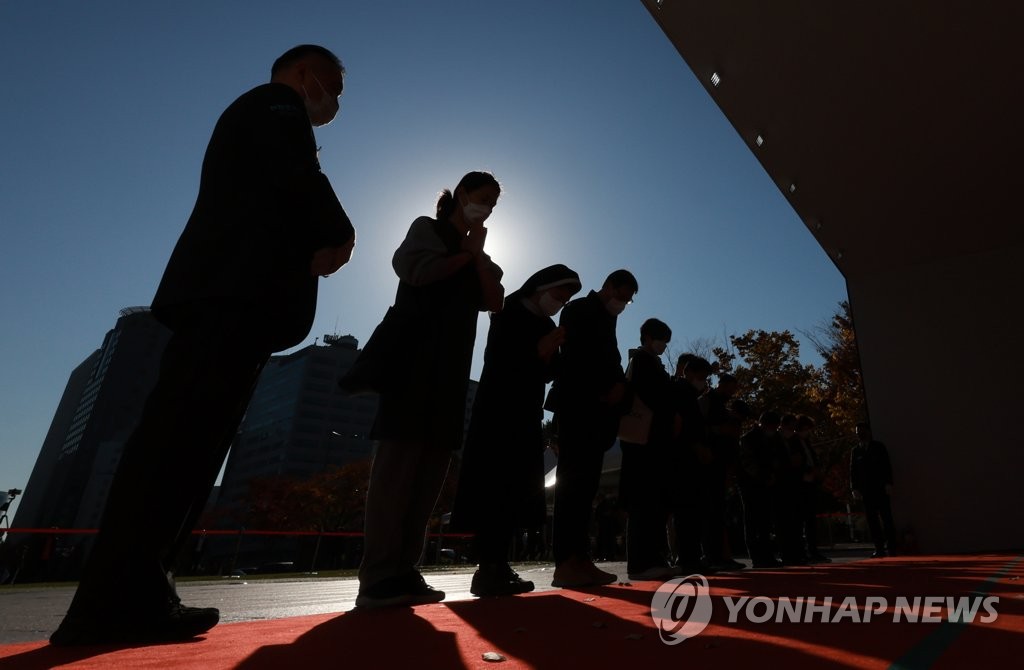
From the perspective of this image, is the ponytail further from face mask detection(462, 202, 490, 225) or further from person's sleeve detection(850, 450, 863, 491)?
person's sleeve detection(850, 450, 863, 491)

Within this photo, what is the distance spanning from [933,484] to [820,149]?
18.4ft

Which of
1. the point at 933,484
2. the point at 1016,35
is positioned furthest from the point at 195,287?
the point at 933,484

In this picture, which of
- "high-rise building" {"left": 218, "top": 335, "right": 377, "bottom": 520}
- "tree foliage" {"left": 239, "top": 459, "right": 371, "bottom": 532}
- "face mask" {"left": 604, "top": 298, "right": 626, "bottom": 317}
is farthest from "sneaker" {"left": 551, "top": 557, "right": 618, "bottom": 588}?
"high-rise building" {"left": 218, "top": 335, "right": 377, "bottom": 520}

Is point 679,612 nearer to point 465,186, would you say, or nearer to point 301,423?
point 465,186

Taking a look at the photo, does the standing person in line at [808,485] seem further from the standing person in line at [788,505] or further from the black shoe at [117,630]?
the black shoe at [117,630]

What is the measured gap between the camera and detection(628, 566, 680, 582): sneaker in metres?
3.51

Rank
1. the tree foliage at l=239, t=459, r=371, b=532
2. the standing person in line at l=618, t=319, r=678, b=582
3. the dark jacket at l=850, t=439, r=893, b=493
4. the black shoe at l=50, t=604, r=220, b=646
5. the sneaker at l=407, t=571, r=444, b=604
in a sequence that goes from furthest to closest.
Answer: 1. the tree foliage at l=239, t=459, r=371, b=532
2. the dark jacket at l=850, t=439, r=893, b=493
3. the standing person in line at l=618, t=319, r=678, b=582
4. the sneaker at l=407, t=571, r=444, b=604
5. the black shoe at l=50, t=604, r=220, b=646

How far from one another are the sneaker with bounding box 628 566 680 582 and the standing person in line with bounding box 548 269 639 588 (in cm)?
67

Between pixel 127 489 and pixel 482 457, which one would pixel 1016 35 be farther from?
pixel 127 489

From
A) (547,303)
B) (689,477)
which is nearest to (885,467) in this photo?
(689,477)

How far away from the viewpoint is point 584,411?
313cm

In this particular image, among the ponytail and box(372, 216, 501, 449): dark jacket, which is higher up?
the ponytail

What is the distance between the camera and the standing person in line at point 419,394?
79.5 inches

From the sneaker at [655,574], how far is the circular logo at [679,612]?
3.65 ft
